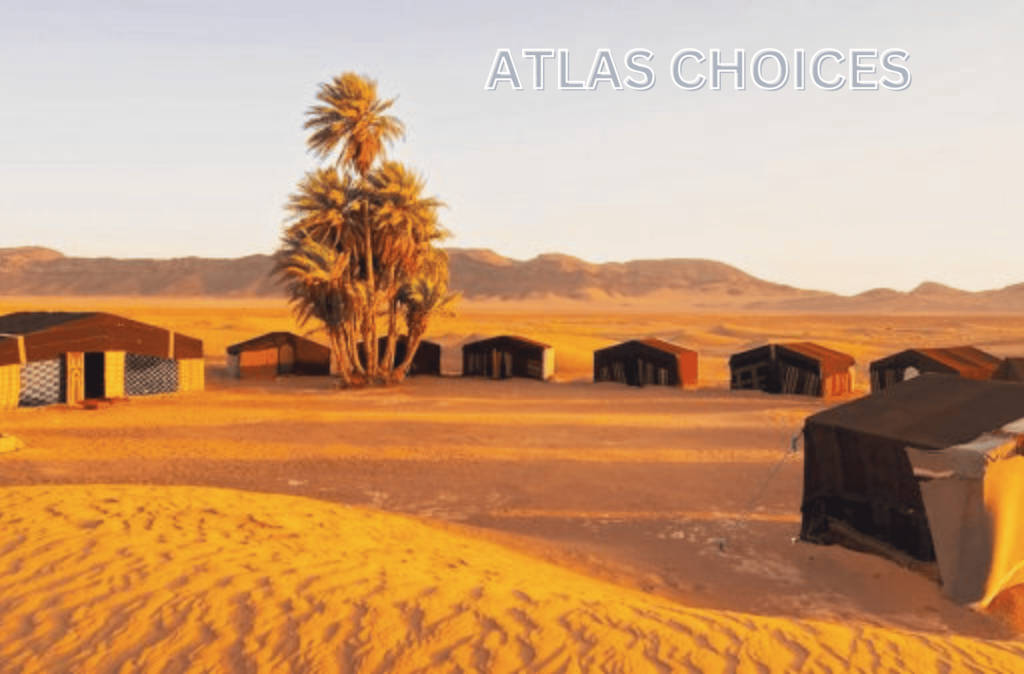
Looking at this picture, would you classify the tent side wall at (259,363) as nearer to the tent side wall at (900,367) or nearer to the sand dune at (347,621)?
the tent side wall at (900,367)

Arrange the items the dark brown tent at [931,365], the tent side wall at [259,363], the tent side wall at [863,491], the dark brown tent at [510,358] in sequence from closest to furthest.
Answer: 1. the tent side wall at [863,491]
2. the dark brown tent at [931,365]
3. the tent side wall at [259,363]
4. the dark brown tent at [510,358]

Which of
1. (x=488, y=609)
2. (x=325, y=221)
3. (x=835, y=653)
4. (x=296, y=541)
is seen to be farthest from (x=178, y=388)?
(x=835, y=653)

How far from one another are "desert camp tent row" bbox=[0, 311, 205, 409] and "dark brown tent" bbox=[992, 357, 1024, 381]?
104 feet

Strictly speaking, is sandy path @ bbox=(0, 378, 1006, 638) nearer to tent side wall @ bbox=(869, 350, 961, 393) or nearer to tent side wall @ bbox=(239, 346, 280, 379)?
tent side wall @ bbox=(869, 350, 961, 393)

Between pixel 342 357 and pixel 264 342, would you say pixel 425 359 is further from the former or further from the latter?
pixel 264 342

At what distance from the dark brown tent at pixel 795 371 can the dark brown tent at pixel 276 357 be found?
21115mm

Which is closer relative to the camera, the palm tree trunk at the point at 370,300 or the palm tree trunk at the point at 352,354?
the palm tree trunk at the point at 370,300

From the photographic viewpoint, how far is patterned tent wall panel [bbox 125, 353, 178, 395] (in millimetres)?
30156

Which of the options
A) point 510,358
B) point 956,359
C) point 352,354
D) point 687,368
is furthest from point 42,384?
point 956,359

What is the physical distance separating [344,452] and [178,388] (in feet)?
50.2

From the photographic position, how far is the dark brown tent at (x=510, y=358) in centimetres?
3831

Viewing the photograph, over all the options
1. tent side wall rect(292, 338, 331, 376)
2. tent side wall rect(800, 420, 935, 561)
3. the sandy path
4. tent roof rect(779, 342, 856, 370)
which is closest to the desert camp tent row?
the sandy path

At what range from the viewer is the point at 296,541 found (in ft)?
32.9

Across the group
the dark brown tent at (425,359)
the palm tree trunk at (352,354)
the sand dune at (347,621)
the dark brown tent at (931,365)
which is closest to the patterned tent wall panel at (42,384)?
the palm tree trunk at (352,354)
